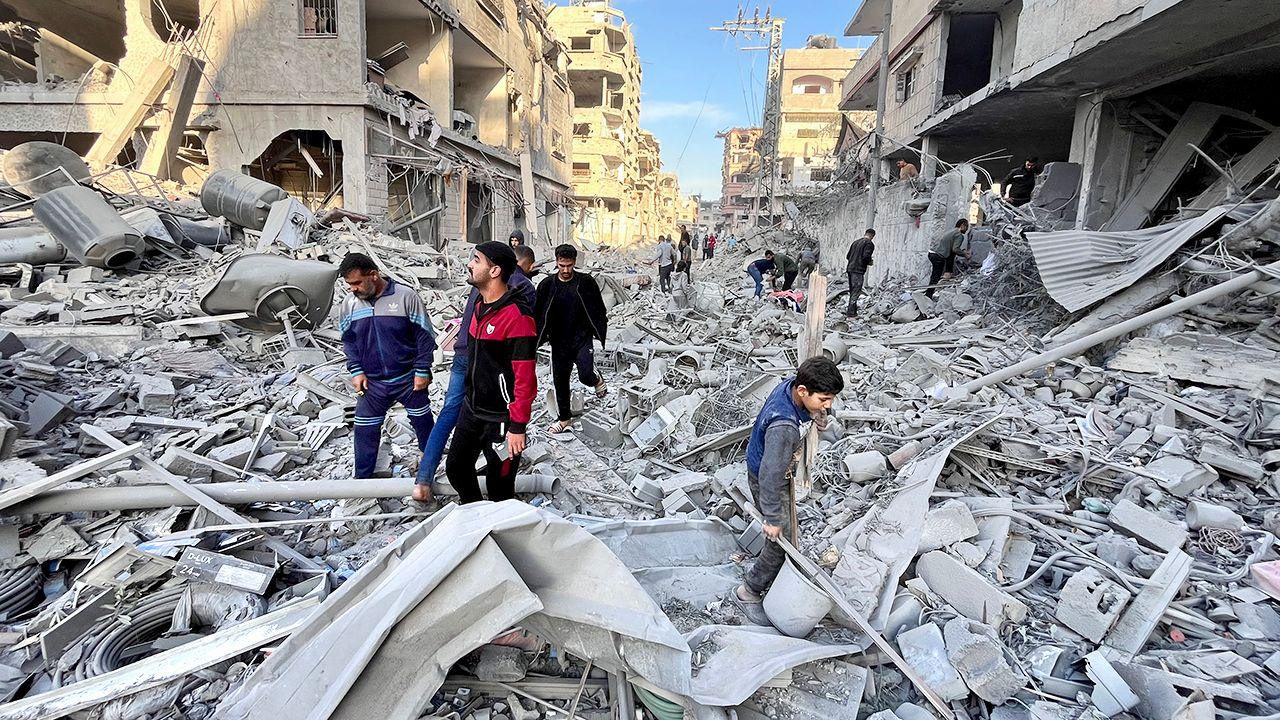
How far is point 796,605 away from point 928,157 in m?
12.4

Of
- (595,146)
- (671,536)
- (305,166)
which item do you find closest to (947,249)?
(671,536)

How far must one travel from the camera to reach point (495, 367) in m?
3.21

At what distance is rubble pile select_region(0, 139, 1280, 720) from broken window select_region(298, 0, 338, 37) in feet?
39.2

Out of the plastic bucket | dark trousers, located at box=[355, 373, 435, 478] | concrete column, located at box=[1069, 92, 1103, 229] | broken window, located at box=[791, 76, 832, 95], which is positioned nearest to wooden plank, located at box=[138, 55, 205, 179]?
dark trousers, located at box=[355, 373, 435, 478]

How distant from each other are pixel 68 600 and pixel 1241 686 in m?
5.35

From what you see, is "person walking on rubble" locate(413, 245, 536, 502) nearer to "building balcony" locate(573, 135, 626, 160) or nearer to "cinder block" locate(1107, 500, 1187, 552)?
"cinder block" locate(1107, 500, 1187, 552)

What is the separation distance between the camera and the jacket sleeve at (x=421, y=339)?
12.4 feet

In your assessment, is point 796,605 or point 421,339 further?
point 421,339

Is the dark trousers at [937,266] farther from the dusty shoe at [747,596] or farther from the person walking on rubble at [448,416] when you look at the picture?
the person walking on rubble at [448,416]

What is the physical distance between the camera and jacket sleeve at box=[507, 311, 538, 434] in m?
3.18

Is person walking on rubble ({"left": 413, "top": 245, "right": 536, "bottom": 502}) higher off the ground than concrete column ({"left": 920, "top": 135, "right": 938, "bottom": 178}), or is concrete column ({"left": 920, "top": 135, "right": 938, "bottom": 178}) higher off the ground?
concrete column ({"left": 920, "top": 135, "right": 938, "bottom": 178})

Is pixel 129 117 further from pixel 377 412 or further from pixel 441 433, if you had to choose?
pixel 441 433

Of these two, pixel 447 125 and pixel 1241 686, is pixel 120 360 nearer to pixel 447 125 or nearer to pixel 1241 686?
pixel 1241 686

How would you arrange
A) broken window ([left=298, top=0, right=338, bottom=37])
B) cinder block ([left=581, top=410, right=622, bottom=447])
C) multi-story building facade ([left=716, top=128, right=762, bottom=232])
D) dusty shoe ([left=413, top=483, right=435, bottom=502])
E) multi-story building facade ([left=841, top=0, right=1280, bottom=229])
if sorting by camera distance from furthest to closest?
multi-story building facade ([left=716, top=128, right=762, bottom=232])
broken window ([left=298, top=0, right=338, bottom=37])
multi-story building facade ([left=841, top=0, right=1280, bottom=229])
cinder block ([left=581, top=410, right=622, bottom=447])
dusty shoe ([left=413, top=483, right=435, bottom=502])
